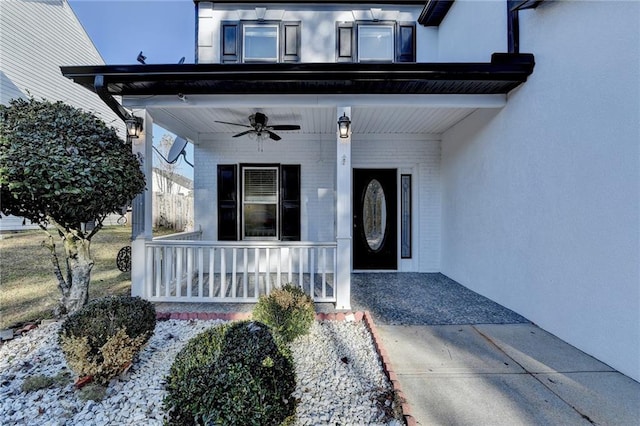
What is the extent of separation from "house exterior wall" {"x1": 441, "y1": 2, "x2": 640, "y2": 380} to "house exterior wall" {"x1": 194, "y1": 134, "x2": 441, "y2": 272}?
1591mm

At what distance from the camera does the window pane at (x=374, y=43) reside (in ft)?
20.4

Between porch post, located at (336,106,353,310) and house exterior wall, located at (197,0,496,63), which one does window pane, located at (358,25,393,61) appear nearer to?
A: house exterior wall, located at (197,0,496,63)

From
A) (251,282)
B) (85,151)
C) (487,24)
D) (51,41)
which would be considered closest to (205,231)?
(251,282)

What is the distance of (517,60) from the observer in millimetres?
3531

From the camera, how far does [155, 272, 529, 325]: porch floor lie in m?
3.64

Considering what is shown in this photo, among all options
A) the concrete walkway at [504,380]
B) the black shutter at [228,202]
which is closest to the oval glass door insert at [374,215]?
A: the black shutter at [228,202]

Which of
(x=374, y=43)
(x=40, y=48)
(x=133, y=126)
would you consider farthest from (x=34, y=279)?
(x=40, y=48)

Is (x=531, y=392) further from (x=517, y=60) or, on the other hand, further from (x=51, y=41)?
(x=51, y=41)

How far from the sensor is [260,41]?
616cm

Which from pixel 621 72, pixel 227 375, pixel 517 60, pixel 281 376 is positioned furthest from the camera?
pixel 517 60

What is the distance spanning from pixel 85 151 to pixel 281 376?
9.75 feet

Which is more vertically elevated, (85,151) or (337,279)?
(85,151)

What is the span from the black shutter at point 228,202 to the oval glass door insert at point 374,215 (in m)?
2.61

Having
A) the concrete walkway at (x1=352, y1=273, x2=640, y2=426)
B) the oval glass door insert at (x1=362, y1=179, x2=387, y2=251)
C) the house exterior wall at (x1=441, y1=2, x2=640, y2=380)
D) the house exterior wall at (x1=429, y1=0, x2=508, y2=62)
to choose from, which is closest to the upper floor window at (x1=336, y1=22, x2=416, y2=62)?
the house exterior wall at (x1=429, y1=0, x2=508, y2=62)
